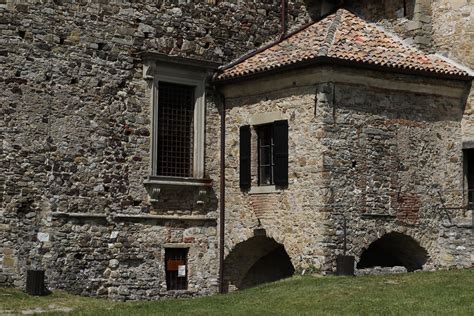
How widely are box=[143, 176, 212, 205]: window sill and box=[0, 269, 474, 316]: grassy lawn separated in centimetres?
286

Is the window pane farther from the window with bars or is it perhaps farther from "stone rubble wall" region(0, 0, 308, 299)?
the window with bars

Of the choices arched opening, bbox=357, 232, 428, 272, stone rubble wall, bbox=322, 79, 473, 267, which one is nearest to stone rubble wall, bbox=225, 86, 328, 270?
stone rubble wall, bbox=322, 79, 473, 267

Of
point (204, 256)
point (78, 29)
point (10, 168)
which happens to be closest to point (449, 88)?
point (204, 256)

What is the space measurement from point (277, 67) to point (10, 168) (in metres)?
5.94

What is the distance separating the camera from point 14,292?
58.1 feet

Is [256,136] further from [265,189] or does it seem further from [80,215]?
[80,215]

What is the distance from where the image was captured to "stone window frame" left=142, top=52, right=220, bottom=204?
1998 cm

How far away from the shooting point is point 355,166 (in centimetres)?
1906

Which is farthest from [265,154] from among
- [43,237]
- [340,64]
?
[43,237]

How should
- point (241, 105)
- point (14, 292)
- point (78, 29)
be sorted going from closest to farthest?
point (14, 292) < point (78, 29) < point (241, 105)

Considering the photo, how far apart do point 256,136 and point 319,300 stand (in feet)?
18.5

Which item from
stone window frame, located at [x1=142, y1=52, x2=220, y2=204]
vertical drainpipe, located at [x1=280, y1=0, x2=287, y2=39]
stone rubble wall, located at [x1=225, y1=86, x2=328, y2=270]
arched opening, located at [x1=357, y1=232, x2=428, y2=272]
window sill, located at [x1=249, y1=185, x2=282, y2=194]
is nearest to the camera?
stone rubble wall, located at [x1=225, y1=86, x2=328, y2=270]

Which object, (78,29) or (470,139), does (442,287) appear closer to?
(470,139)

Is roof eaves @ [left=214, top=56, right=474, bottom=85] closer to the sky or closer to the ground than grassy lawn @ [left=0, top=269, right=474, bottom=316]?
closer to the sky
